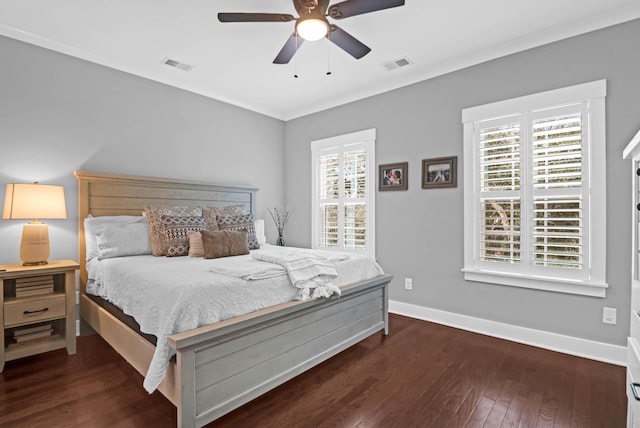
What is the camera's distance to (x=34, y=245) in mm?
2602

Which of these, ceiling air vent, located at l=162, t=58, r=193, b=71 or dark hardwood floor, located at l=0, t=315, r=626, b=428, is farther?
ceiling air vent, located at l=162, t=58, r=193, b=71

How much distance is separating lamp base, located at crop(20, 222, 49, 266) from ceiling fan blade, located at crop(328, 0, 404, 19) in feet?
9.09

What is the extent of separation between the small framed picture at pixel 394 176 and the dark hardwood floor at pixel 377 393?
1.82 m

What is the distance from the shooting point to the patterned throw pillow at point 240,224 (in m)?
3.43

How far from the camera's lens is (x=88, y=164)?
322 cm

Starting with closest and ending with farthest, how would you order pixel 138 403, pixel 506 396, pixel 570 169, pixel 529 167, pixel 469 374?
pixel 138 403 → pixel 506 396 → pixel 469 374 → pixel 570 169 → pixel 529 167


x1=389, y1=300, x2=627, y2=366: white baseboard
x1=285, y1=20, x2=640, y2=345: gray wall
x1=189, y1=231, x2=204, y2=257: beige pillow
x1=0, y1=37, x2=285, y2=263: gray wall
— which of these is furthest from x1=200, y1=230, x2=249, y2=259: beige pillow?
x1=389, y1=300, x2=627, y2=366: white baseboard

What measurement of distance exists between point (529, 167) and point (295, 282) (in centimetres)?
233

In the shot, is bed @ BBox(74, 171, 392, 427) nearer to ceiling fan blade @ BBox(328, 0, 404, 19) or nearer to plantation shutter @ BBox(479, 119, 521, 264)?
plantation shutter @ BBox(479, 119, 521, 264)

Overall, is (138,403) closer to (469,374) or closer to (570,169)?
(469,374)

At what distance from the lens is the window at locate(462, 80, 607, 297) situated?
2.64m

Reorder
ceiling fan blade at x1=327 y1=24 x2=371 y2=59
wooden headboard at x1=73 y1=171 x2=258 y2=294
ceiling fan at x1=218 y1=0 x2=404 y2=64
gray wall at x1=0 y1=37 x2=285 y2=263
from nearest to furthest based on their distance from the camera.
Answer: ceiling fan at x1=218 y1=0 x2=404 y2=64, ceiling fan blade at x1=327 y1=24 x2=371 y2=59, gray wall at x1=0 y1=37 x2=285 y2=263, wooden headboard at x1=73 y1=171 x2=258 y2=294

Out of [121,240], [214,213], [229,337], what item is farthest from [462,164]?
[121,240]

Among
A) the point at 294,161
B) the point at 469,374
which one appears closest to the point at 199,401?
the point at 469,374
